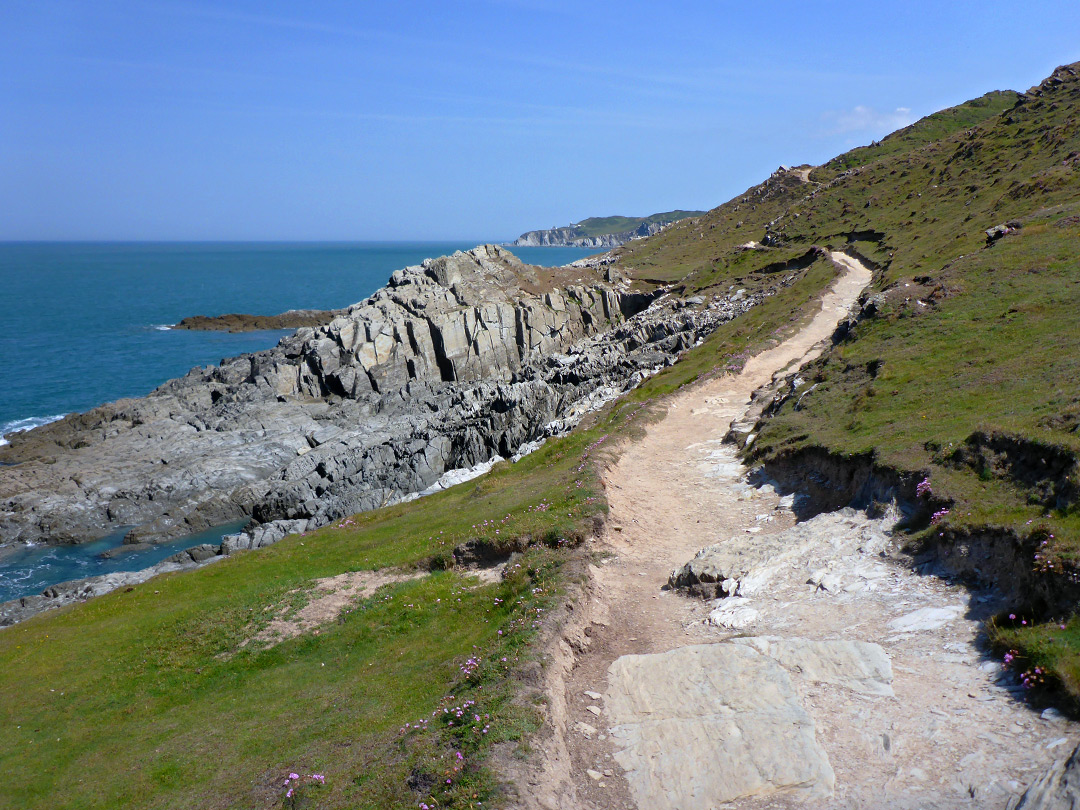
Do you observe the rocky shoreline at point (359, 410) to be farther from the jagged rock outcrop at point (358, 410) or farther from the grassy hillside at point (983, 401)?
the grassy hillside at point (983, 401)

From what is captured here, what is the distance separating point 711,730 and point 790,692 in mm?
2015

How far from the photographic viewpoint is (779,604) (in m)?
18.5

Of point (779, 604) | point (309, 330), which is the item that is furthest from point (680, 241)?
point (779, 604)

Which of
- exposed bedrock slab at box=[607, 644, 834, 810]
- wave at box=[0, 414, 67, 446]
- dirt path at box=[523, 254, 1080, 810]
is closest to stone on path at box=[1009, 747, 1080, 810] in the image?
dirt path at box=[523, 254, 1080, 810]

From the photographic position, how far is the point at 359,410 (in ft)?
241

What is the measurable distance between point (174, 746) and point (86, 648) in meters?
10.6

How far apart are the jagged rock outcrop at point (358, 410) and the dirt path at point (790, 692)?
3245 cm

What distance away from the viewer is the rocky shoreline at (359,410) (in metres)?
53.9

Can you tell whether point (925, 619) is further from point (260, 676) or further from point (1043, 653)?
point (260, 676)

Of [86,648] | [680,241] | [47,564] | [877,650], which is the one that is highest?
[680,241]

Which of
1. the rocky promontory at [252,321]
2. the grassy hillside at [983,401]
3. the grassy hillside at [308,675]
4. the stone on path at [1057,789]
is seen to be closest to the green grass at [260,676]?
the grassy hillside at [308,675]

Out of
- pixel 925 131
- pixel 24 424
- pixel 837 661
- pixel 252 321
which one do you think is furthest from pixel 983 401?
pixel 925 131

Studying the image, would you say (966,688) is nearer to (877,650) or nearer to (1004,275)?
(877,650)

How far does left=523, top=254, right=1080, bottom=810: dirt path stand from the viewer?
11766 mm
